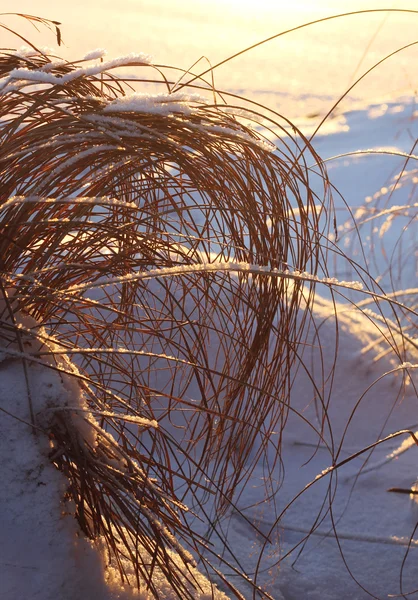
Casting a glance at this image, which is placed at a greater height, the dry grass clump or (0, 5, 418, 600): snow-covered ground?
the dry grass clump

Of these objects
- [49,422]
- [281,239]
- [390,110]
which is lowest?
[49,422]

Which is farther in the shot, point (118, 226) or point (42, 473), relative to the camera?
point (118, 226)

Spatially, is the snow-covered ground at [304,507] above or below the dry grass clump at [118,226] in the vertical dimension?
below

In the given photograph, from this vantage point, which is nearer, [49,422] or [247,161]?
[49,422]

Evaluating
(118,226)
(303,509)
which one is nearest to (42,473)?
(118,226)

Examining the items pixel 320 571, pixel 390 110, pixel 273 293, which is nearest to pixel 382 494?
pixel 320 571

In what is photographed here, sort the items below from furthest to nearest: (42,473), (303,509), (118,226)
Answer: (303,509), (118,226), (42,473)

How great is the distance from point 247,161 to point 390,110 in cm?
512

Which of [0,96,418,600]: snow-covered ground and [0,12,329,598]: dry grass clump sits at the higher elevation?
[0,12,329,598]: dry grass clump

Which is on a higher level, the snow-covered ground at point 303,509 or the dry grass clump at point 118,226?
the dry grass clump at point 118,226

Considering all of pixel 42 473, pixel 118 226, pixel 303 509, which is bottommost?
pixel 303 509

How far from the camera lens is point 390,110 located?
5598mm

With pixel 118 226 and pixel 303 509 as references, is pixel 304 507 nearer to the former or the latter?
pixel 303 509

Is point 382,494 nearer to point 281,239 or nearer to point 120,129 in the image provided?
point 281,239
